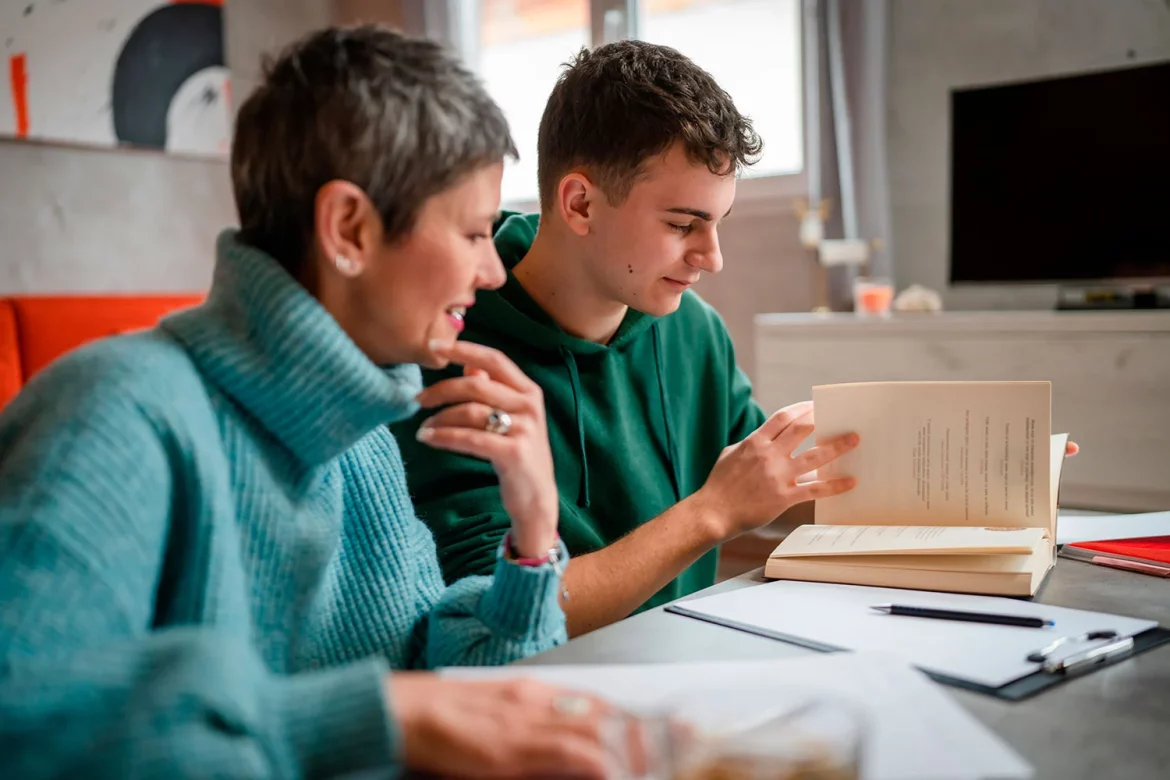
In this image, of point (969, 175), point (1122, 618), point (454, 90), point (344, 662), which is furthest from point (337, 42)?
point (969, 175)

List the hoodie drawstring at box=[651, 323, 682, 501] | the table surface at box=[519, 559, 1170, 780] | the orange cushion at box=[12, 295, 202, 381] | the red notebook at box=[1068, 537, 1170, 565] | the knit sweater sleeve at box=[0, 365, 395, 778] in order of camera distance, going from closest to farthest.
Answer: the knit sweater sleeve at box=[0, 365, 395, 778], the table surface at box=[519, 559, 1170, 780], the red notebook at box=[1068, 537, 1170, 565], the hoodie drawstring at box=[651, 323, 682, 501], the orange cushion at box=[12, 295, 202, 381]

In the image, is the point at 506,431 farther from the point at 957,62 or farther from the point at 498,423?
the point at 957,62

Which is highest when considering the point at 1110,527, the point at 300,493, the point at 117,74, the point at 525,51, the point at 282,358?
the point at 525,51

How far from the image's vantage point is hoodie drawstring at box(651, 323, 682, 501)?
1.56 metres

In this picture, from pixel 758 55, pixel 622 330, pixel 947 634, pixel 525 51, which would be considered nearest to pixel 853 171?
pixel 758 55

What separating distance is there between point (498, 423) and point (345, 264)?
0.64ft

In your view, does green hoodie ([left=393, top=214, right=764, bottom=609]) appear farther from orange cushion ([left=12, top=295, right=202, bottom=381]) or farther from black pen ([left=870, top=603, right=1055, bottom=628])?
orange cushion ([left=12, top=295, right=202, bottom=381])

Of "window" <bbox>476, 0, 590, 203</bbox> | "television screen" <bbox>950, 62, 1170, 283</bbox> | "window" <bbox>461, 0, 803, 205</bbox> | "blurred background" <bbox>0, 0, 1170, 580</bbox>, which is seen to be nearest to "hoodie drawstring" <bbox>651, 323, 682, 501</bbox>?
"blurred background" <bbox>0, 0, 1170, 580</bbox>

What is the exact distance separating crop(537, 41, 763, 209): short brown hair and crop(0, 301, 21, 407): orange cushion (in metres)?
2.26

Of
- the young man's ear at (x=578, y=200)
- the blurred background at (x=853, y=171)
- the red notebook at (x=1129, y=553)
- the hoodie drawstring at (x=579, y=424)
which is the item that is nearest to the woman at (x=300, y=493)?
the hoodie drawstring at (x=579, y=424)

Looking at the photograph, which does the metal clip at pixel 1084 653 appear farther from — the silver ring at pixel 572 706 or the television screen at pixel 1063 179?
the television screen at pixel 1063 179

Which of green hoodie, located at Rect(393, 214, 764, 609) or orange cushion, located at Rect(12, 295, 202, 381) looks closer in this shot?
green hoodie, located at Rect(393, 214, 764, 609)

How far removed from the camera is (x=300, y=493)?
833 millimetres

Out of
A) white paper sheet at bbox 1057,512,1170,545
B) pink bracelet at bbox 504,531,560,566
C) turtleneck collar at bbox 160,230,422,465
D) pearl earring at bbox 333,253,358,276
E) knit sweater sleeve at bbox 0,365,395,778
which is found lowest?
white paper sheet at bbox 1057,512,1170,545
